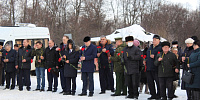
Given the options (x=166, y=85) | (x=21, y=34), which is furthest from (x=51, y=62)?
(x=21, y=34)

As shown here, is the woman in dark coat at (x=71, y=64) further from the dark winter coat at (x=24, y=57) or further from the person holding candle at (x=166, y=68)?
the person holding candle at (x=166, y=68)

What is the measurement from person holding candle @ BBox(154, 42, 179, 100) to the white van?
9.96 metres

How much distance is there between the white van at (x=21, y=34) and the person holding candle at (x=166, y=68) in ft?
32.7

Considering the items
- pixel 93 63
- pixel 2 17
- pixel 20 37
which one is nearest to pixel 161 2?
pixel 2 17

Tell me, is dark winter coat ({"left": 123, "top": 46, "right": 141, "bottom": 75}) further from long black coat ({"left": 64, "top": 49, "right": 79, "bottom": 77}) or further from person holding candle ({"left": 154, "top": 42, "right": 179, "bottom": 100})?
long black coat ({"left": 64, "top": 49, "right": 79, "bottom": 77})

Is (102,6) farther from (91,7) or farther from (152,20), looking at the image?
(152,20)

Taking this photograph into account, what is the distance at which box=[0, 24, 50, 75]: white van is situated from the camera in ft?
51.3

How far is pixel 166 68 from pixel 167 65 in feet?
0.28

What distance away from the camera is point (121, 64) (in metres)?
8.61

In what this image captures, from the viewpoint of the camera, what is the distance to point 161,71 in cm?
771

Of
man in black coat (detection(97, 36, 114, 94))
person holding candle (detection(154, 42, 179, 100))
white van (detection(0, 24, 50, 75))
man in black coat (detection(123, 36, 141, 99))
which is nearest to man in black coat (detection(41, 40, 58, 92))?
man in black coat (detection(97, 36, 114, 94))

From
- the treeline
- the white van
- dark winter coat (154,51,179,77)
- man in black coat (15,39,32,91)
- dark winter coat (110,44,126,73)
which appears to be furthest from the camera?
the treeline

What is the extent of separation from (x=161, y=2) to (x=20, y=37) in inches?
1515

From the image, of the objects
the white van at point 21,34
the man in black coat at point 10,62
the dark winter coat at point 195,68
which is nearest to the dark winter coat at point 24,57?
the man in black coat at point 10,62
